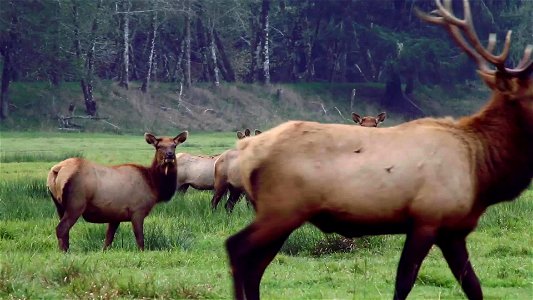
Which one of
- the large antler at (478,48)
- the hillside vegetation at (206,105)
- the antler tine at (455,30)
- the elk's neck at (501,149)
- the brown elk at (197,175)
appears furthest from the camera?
the hillside vegetation at (206,105)

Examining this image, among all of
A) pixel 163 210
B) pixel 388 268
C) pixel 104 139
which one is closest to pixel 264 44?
pixel 104 139

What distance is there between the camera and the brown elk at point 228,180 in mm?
18881

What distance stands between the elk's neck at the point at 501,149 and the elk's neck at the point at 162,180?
7416mm

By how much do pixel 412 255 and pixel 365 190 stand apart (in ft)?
1.93

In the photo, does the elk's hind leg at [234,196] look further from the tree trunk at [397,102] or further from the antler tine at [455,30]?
the tree trunk at [397,102]

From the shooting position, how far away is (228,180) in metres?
19.8

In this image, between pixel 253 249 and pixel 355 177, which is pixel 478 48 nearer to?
pixel 355 177

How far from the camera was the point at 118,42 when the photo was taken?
55.5m

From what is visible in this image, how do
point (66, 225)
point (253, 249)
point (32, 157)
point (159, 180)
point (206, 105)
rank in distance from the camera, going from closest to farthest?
point (253, 249) → point (66, 225) → point (159, 180) → point (32, 157) → point (206, 105)

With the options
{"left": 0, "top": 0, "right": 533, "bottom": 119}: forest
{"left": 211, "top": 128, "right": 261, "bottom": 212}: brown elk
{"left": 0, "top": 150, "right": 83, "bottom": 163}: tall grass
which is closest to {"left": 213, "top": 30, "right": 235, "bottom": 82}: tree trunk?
{"left": 0, "top": 0, "right": 533, "bottom": 119}: forest

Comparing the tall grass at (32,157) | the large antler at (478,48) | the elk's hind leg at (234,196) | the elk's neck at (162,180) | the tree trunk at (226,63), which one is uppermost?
the large antler at (478,48)

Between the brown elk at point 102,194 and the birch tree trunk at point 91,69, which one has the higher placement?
the brown elk at point 102,194

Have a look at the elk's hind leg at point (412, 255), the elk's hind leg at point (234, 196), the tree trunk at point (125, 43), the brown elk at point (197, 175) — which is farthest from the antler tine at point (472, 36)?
the tree trunk at point (125, 43)

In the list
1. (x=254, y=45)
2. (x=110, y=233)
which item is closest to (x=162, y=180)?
(x=110, y=233)
